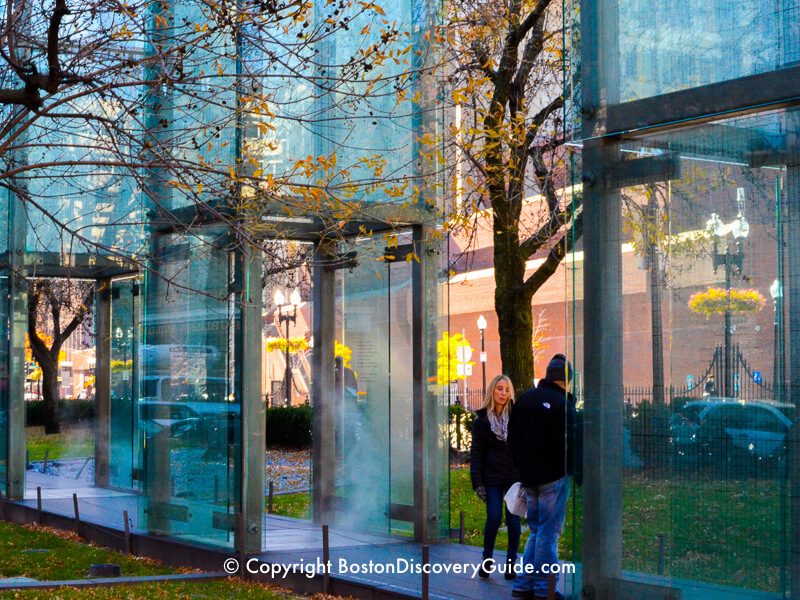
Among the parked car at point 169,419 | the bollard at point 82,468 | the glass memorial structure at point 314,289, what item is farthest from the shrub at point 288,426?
the parked car at point 169,419

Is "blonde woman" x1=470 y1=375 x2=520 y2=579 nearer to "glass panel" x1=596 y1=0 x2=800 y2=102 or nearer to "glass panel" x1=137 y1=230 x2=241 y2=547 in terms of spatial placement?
"glass panel" x1=137 y1=230 x2=241 y2=547

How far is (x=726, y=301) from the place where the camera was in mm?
6484

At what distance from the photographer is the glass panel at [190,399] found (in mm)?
11422

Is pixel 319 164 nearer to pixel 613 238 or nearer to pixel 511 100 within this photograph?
pixel 511 100

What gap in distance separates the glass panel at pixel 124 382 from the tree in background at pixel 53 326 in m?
0.96

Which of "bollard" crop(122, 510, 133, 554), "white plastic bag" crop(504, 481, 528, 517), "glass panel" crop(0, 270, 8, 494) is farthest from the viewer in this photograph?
"glass panel" crop(0, 270, 8, 494)

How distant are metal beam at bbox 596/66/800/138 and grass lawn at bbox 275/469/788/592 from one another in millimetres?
2266

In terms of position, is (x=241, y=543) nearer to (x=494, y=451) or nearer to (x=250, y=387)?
(x=250, y=387)

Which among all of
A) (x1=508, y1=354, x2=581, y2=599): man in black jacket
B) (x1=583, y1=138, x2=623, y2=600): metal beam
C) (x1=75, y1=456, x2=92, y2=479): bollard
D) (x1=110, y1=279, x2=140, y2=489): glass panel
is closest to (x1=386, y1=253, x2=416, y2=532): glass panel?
(x1=508, y1=354, x2=581, y2=599): man in black jacket

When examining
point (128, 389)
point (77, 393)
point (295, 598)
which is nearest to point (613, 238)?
point (295, 598)

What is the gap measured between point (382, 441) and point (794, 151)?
23.7 feet

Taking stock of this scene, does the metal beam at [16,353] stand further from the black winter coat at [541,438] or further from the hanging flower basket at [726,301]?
the hanging flower basket at [726,301]

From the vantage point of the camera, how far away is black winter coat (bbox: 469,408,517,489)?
31.5 ft

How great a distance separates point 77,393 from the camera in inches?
785
